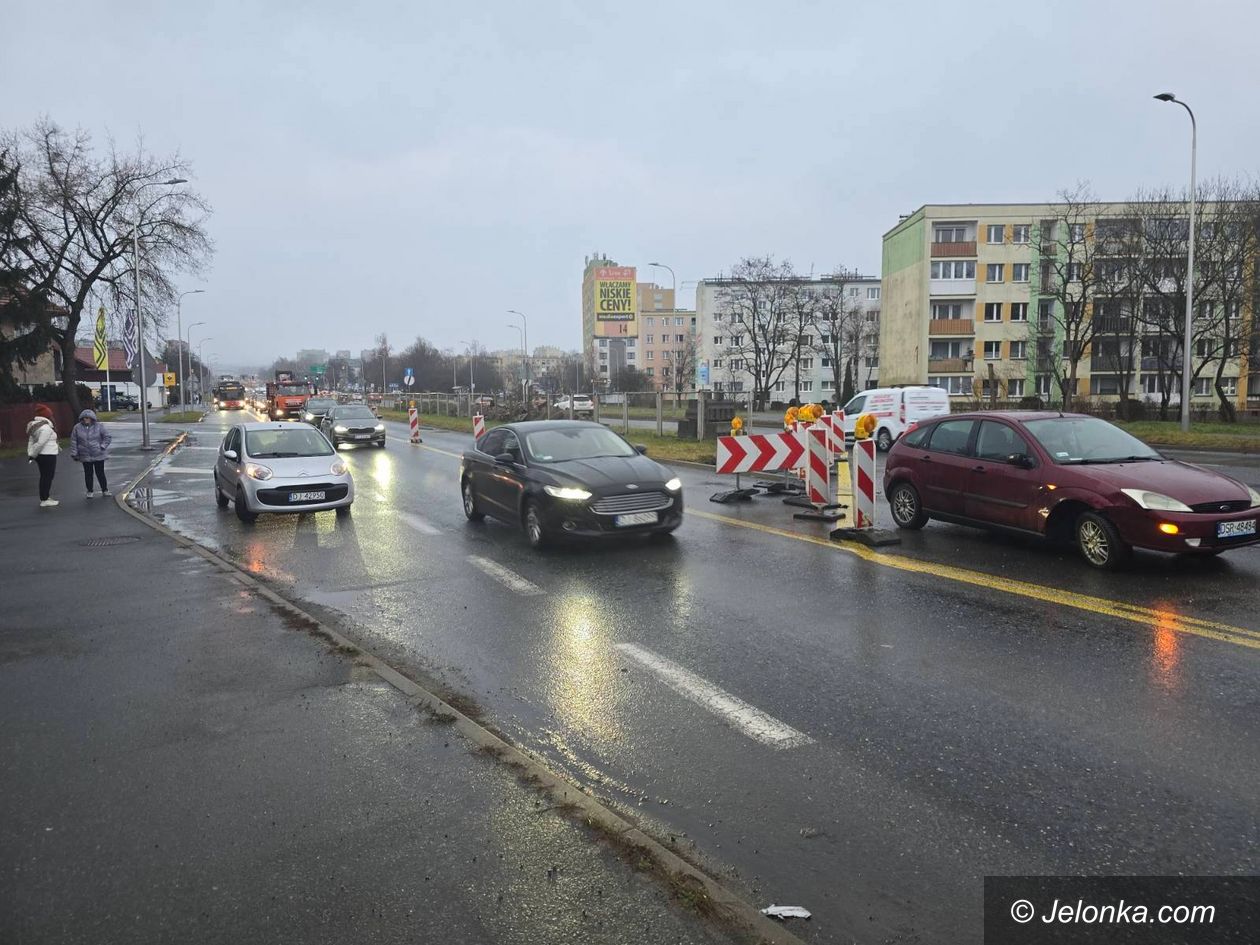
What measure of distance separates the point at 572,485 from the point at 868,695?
5386 mm

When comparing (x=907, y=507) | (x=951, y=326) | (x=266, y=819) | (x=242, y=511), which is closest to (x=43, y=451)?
(x=242, y=511)

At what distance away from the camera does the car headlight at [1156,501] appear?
7.79 meters

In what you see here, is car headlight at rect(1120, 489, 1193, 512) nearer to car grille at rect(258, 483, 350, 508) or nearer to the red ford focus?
the red ford focus

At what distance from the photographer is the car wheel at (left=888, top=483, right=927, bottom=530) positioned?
10.8 meters

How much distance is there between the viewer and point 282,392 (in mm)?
58594

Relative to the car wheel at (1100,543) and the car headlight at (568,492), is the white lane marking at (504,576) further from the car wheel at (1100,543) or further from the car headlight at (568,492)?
the car wheel at (1100,543)

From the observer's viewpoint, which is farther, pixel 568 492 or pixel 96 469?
pixel 96 469

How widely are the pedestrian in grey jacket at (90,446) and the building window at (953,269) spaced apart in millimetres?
60634

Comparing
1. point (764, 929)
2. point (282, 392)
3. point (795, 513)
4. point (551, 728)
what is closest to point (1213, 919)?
point (764, 929)

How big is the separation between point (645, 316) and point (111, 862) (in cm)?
14771

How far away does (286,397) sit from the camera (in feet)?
176

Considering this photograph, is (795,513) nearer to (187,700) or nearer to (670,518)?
(670,518)

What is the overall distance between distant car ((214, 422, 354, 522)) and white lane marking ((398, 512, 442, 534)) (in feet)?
2.88

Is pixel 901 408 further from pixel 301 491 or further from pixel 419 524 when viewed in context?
pixel 301 491
